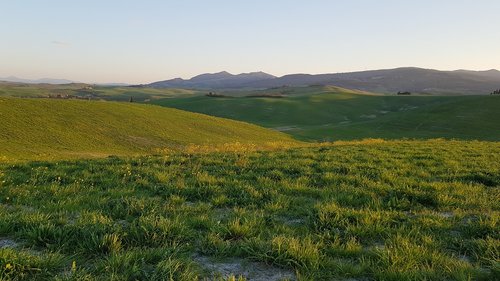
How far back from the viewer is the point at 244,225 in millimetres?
7402

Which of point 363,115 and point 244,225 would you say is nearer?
point 244,225

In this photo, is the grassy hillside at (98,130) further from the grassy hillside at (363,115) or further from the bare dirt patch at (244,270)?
the bare dirt patch at (244,270)

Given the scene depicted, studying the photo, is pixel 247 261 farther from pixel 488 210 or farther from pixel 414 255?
pixel 488 210

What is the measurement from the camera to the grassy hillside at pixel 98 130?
3462 cm

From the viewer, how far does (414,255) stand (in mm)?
6289

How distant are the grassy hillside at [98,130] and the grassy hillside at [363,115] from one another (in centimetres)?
1762

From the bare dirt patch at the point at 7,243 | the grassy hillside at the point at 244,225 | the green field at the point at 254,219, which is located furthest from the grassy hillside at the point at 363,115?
the bare dirt patch at the point at 7,243

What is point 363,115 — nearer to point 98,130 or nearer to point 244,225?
point 98,130

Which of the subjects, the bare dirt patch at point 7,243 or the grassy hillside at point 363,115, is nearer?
the bare dirt patch at point 7,243

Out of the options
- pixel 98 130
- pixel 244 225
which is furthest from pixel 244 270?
pixel 98 130

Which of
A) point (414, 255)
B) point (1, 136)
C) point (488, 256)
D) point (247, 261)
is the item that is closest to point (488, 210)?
point (488, 256)

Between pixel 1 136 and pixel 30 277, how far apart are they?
34994mm

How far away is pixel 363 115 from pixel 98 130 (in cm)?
7780

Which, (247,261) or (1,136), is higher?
(247,261)
